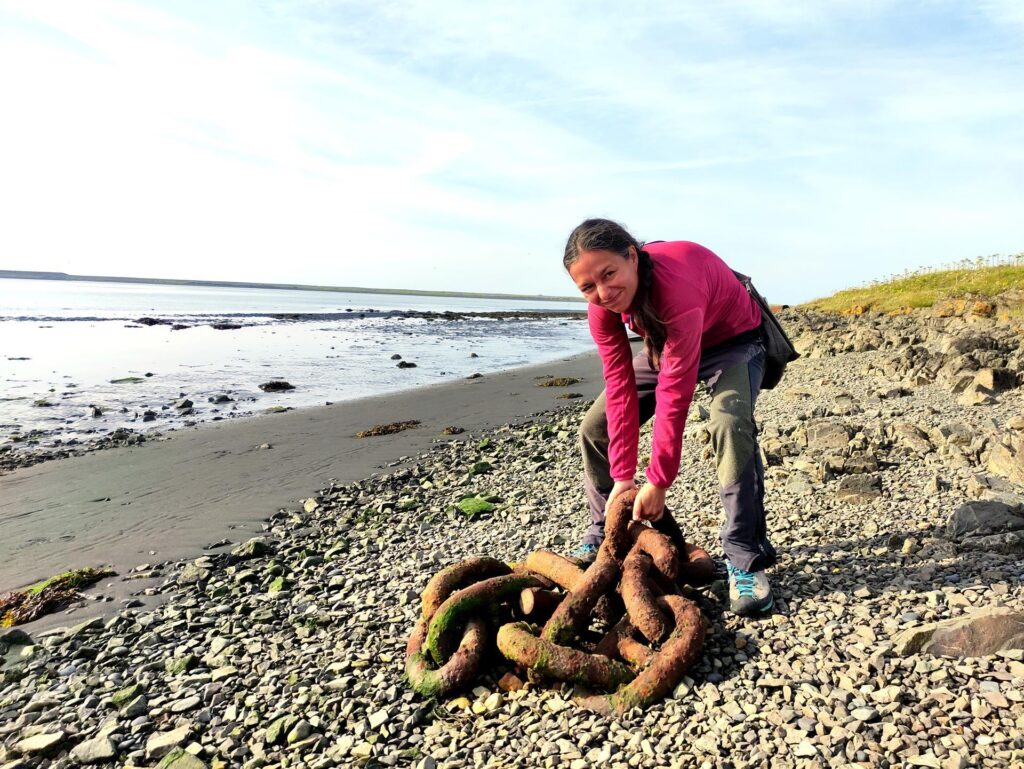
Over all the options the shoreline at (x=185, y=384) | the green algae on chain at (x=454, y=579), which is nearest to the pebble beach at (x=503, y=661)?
the green algae on chain at (x=454, y=579)

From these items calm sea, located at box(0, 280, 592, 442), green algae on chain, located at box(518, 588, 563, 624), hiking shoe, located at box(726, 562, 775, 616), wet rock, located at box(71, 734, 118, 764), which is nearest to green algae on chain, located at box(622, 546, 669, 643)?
green algae on chain, located at box(518, 588, 563, 624)

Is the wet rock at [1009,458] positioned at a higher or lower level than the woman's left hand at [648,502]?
lower

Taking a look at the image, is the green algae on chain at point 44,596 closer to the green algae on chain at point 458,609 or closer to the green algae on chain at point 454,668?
the green algae on chain at point 454,668

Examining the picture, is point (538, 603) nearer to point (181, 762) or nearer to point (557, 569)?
point (557, 569)

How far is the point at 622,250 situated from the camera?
3.37 metres

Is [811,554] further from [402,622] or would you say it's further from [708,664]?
[402,622]

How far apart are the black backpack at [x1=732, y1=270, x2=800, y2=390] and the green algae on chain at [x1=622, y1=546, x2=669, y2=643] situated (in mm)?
1488

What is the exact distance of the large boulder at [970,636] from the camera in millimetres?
2953

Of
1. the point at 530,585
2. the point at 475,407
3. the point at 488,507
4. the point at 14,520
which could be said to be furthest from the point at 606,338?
the point at 475,407

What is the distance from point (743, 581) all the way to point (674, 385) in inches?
48.0

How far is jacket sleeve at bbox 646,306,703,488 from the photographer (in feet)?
11.4

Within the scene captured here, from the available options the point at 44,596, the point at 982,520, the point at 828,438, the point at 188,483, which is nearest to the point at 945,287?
the point at 828,438

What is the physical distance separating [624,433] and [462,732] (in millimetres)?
1890

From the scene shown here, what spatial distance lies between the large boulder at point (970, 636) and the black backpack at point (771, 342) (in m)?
1.61
